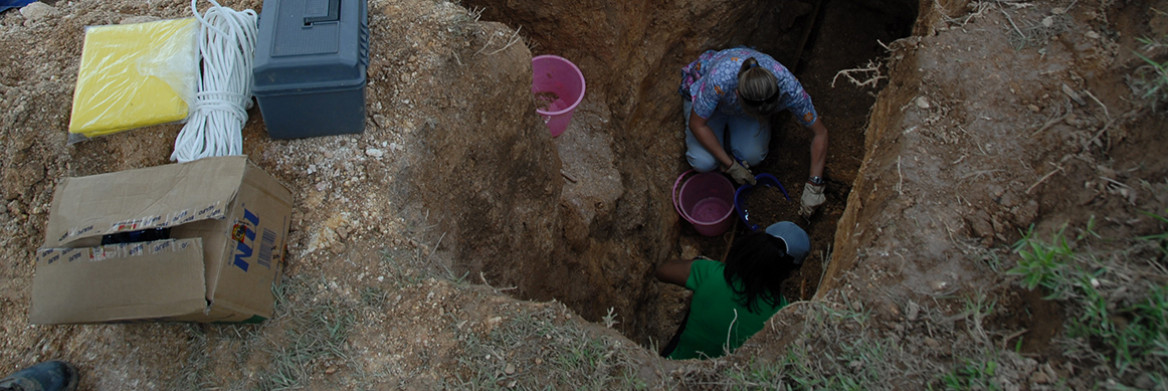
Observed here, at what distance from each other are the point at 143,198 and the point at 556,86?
217 centimetres

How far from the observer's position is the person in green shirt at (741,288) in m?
2.57

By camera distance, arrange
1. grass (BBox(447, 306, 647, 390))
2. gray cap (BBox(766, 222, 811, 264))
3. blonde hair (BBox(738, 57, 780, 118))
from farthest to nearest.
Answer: blonde hair (BBox(738, 57, 780, 118)) → gray cap (BBox(766, 222, 811, 264)) → grass (BBox(447, 306, 647, 390))

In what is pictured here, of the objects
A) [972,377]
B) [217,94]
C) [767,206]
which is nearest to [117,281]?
[217,94]

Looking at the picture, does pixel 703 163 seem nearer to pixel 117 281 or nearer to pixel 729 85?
pixel 729 85

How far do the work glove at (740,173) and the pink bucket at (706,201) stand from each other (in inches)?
7.5

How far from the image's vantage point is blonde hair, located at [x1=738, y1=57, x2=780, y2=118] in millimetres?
3135

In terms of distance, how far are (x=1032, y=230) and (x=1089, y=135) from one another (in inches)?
16.1

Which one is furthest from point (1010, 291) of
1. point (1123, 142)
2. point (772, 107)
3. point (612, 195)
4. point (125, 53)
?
point (125, 53)

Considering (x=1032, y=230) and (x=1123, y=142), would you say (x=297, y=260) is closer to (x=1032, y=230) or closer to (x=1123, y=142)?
(x=1032, y=230)

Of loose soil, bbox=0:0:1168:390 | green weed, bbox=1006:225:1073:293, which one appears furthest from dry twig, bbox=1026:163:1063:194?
green weed, bbox=1006:225:1073:293

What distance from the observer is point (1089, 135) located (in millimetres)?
1954

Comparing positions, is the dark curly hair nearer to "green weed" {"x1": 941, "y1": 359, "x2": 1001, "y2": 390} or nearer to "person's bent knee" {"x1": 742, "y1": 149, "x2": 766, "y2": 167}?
"green weed" {"x1": 941, "y1": 359, "x2": 1001, "y2": 390}

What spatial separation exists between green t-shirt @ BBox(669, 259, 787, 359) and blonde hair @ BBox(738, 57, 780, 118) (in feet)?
2.86

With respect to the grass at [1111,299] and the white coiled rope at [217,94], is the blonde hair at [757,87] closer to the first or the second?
the grass at [1111,299]
